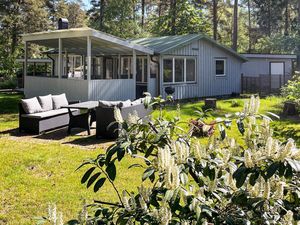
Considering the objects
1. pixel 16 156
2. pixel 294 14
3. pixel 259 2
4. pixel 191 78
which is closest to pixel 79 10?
pixel 259 2

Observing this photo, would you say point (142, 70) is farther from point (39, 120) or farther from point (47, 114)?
point (39, 120)

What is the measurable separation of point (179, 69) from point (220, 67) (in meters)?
3.24

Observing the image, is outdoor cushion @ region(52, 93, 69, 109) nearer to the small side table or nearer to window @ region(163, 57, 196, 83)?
the small side table

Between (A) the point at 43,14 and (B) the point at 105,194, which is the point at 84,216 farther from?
(A) the point at 43,14

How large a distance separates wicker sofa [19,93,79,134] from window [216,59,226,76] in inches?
445

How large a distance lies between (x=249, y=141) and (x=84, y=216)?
3.51 feet

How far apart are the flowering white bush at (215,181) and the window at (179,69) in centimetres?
1492

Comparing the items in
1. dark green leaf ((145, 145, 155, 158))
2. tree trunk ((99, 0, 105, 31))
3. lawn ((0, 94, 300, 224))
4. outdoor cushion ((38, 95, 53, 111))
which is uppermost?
tree trunk ((99, 0, 105, 31))

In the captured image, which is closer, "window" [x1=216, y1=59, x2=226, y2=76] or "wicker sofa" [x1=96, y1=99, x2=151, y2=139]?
"wicker sofa" [x1=96, y1=99, x2=151, y2=139]

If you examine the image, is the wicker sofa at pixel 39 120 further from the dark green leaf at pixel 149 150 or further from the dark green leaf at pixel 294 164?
the dark green leaf at pixel 294 164

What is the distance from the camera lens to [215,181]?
6.42ft

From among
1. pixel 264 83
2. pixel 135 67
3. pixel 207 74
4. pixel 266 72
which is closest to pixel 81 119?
pixel 135 67

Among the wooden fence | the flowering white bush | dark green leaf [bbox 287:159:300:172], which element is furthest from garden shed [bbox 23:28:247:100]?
dark green leaf [bbox 287:159:300:172]

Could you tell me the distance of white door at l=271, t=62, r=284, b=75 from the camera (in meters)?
23.2
